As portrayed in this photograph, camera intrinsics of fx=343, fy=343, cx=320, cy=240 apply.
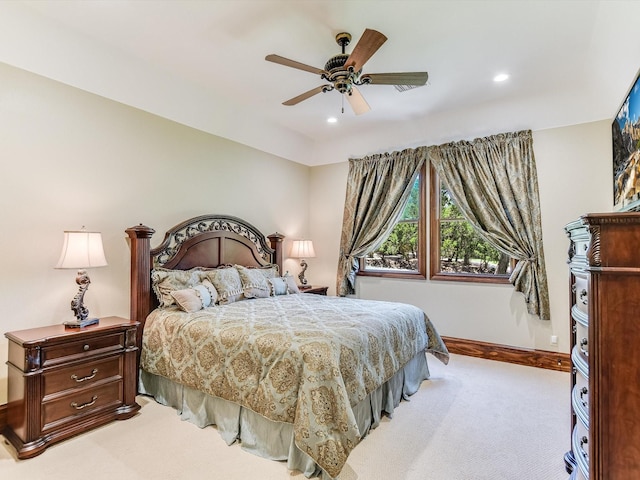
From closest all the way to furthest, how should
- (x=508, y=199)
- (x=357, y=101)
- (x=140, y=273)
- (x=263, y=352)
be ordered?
(x=263, y=352) < (x=357, y=101) < (x=140, y=273) < (x=508, y=199)

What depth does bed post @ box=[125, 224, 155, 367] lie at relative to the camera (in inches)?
129

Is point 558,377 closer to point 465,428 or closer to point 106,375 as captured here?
point 465,428

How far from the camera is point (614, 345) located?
1.27 m

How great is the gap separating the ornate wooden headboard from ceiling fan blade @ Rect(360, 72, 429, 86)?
2413mm

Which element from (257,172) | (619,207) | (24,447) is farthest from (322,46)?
(24,447)

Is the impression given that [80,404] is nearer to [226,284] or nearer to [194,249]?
[226,284]

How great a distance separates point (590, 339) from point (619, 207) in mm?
2767

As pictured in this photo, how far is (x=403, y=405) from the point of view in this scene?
2996mm

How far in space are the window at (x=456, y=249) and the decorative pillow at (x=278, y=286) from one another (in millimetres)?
2070

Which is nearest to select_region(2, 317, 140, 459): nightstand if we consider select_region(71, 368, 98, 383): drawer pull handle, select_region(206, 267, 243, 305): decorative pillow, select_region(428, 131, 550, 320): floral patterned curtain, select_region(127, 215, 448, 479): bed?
select_region(71, 368, 98, 383): drawer pull handle

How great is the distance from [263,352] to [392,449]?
111 centimetres

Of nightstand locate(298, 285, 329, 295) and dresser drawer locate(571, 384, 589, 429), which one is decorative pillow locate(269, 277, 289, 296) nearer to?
nightstand locate(298, 285, 329, 295)

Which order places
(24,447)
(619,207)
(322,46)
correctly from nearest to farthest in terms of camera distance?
1. (24,447)
2. (322,46)
3. (619,207)

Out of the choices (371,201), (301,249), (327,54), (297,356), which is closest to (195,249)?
(301,249)
